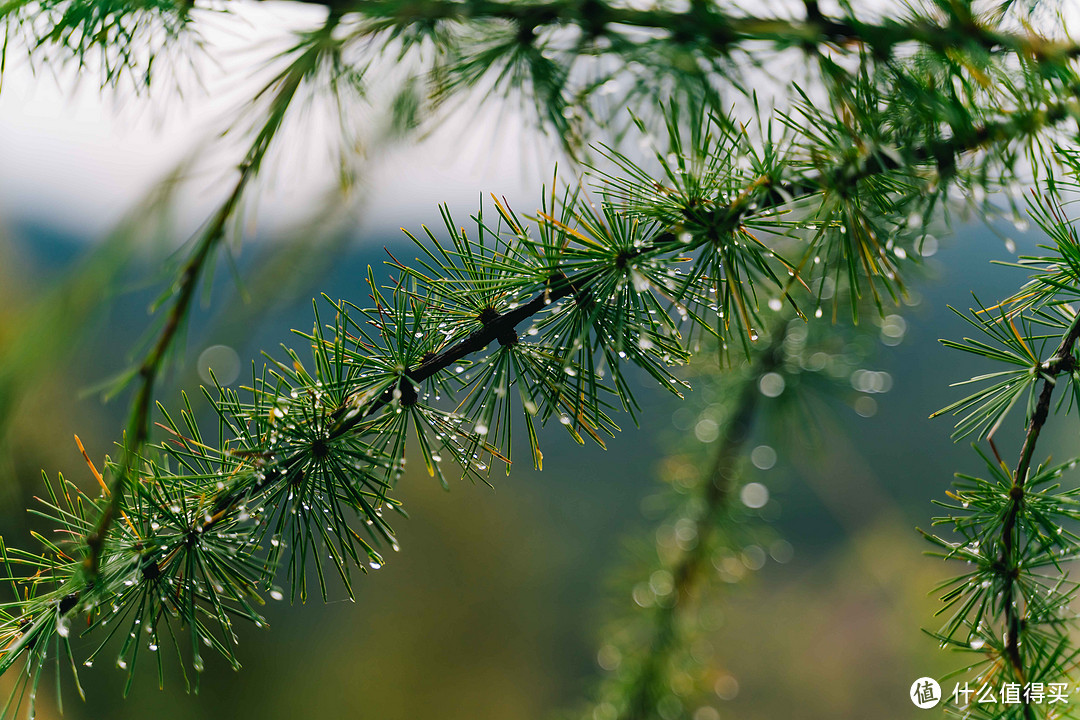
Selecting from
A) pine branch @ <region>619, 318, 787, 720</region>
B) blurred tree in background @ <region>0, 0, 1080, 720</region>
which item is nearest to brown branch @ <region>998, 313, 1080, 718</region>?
blurred tree in background @ <region>0, 0, 1080, 720</region>

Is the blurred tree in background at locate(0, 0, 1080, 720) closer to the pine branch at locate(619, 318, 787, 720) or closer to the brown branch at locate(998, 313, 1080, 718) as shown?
the brown branch at locate(998, 313, 1080, 718)

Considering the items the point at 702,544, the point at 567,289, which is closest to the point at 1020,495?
the point at 567,289

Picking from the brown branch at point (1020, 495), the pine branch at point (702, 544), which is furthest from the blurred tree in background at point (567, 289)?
the pine branch at point (702, 544)

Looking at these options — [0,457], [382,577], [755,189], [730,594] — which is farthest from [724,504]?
[382,577]

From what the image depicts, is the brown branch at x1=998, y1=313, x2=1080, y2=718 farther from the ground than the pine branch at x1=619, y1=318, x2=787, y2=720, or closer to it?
farther from the ground

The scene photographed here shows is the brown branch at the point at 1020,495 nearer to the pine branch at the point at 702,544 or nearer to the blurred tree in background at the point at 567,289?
the blurred tree in background at the point at 567,289

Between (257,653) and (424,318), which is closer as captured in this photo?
(424,318)

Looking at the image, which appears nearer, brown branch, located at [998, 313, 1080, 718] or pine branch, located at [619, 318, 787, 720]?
brown branch, located at [998, 313, 1080, 718]

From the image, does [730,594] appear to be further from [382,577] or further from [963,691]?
[382,577]

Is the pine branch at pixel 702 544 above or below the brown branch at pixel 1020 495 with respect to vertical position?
below

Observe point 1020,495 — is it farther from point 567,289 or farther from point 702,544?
point 702,544

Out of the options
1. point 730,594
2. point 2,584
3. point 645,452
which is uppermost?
point 730,594
